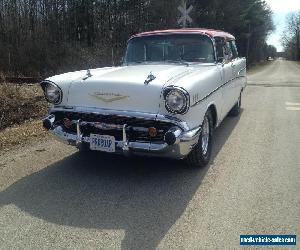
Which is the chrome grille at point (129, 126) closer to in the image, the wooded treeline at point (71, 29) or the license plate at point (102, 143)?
the license plate at point (102, 143)

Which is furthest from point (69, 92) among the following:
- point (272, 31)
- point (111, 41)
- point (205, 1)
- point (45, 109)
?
point (272, 31)

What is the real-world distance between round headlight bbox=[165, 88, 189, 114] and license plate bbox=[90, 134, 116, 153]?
73 centimetres

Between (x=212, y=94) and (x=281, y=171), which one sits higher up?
(x=212, y=94)

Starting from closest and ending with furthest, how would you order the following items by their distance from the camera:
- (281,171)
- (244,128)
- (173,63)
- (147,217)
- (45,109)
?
(147,217), (281,171), (173,63), (244,128), (45,109)

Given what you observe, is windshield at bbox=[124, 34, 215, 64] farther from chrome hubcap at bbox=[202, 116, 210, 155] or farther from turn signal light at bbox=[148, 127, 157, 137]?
turn signal light at bbox=[148, 127, 157, 137]

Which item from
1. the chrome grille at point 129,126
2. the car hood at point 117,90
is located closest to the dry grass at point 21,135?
the car hood at point 117,90

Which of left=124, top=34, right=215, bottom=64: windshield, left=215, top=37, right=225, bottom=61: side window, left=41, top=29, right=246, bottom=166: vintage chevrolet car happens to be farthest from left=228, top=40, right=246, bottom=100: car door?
left=41, top=29, right=246, bottom=166: vintage chevrolet car

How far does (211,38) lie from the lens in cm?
612

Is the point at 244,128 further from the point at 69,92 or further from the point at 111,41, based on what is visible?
the point at 111,41

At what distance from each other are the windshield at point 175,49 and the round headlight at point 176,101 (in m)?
1.75

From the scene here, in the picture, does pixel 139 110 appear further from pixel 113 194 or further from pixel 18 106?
pixel 18 106

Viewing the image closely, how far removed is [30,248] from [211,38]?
417 centimetres

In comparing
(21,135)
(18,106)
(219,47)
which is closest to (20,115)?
(18,106)

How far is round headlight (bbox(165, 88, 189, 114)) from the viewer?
433 cm
